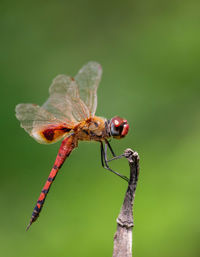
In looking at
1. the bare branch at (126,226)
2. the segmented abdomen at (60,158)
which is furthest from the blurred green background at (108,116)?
the bare branch at (126,226)

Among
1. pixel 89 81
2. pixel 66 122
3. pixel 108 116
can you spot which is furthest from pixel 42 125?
pixel 108 116

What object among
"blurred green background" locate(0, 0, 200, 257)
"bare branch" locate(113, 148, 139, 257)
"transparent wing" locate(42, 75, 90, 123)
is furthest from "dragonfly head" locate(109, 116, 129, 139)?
"bare branch" locate(113, 148, 139, 257)

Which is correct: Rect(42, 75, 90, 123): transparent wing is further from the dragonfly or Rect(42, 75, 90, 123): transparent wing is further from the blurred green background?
the blurred green background

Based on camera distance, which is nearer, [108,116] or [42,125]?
[42,125]

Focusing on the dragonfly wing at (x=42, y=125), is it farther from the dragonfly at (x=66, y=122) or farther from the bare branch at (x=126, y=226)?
the bare branch at (x=126, y=226)

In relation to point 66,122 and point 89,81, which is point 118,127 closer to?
point 66,122

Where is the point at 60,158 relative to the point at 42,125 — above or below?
below
